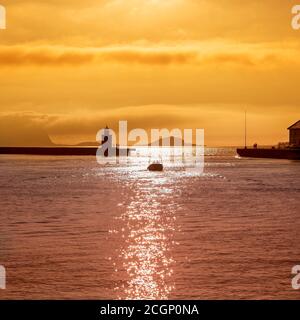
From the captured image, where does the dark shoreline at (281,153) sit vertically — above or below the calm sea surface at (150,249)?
above

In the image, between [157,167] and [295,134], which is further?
[295,134]

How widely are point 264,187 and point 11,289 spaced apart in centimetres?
6528

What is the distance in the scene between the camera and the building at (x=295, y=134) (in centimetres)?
15862

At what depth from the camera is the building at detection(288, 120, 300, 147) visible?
159 m

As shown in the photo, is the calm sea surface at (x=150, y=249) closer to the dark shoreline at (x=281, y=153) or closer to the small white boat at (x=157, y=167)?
the small white boat at (x=157, y=167)

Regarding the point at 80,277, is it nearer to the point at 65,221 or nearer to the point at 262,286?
the point at 262,286

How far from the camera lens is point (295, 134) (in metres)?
162

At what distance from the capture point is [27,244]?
108 ft
